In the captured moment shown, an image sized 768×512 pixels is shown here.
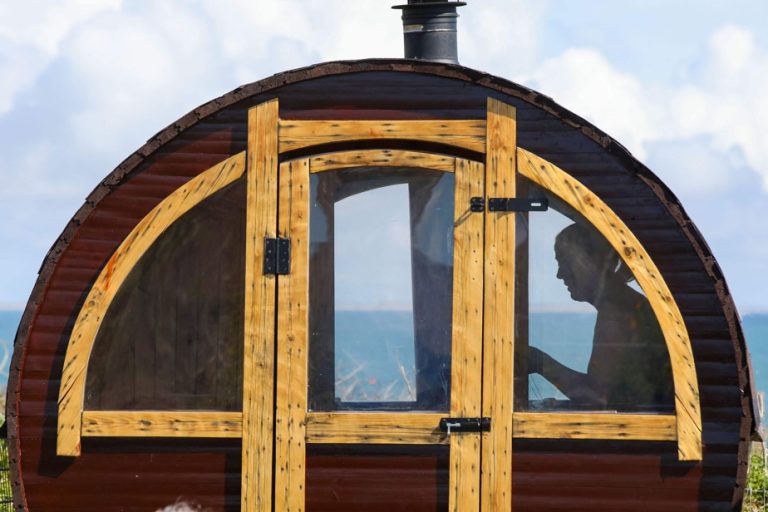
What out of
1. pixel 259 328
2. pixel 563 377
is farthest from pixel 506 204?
pixel 259 328

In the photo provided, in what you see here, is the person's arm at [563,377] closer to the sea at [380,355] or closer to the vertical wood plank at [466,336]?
the sea at [380,355]

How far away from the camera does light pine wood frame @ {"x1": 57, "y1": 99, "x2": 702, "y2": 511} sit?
721 centimetres

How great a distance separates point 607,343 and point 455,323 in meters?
0.86

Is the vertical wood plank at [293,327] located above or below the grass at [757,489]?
above

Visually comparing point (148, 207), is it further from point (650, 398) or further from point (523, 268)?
point (650, 398)

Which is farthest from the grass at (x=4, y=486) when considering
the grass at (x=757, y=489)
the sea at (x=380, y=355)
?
the grass at (x=757, y=489)

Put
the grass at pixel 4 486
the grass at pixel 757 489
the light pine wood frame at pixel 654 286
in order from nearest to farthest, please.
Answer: the light pine wood frame at pixel 654 286 → the grass at pixel 4 486 → the grass at pixel 757 489

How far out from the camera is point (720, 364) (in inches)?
283

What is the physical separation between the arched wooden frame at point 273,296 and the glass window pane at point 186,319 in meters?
0.06

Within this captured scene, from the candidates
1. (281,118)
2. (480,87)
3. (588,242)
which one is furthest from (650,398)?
(281,118)

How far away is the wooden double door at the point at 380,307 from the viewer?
23.7 ft

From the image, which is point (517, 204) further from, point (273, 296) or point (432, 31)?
point (432, 31)

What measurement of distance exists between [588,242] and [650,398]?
93cm

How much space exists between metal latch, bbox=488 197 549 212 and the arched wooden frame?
12cm
